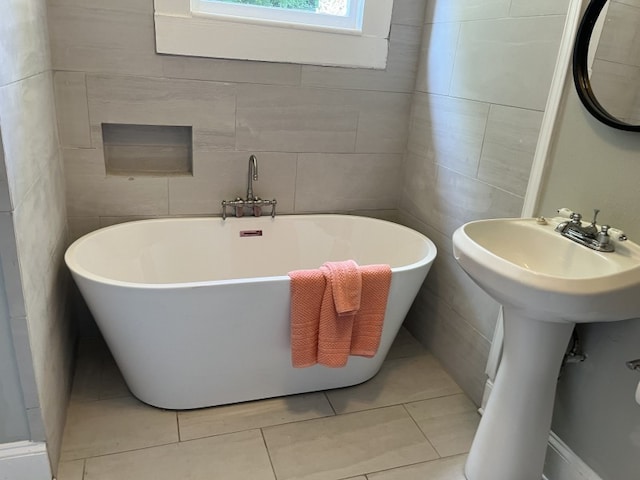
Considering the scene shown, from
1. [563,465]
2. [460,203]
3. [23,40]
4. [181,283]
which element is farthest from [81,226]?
[563,465]

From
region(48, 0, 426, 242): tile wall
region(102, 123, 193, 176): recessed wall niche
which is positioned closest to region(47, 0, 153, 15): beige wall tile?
region(48, 0, 426, 242): tile wall

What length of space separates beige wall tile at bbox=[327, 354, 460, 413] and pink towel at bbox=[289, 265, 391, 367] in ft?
0.84

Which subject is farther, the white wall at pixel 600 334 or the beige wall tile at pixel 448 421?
the beige wall tile at pixel 448 421

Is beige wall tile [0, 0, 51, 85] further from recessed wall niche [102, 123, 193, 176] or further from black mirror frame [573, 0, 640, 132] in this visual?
black mirror frame [573, 0, 640, 132]

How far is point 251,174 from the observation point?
231 centimetres

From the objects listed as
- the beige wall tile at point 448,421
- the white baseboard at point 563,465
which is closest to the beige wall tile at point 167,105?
the beige wall tile at point 448,421

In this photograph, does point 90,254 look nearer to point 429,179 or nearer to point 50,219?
point 50,219

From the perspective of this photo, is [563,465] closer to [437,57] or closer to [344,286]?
[344,286]

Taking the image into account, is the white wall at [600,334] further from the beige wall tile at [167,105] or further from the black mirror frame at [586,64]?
the beige wall tile at [167,105]

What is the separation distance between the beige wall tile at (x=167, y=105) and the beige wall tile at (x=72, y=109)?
29mm

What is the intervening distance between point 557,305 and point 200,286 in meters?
1.10

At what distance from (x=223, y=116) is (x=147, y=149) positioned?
39 centimetres

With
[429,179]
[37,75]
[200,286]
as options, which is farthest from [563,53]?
[37,75]

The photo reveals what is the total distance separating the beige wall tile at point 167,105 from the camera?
206 cm
